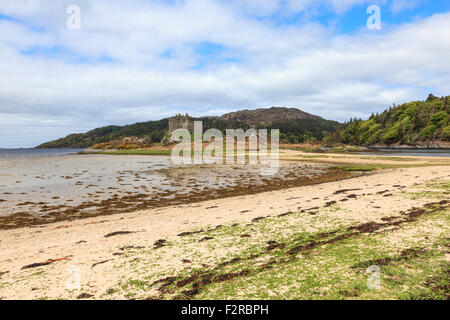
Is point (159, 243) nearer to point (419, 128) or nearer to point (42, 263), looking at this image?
point (42, 263)

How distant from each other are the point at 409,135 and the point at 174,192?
196 metres

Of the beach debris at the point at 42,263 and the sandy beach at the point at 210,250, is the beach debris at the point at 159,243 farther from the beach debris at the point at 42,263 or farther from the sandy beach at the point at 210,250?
the beach debris at the point at 42,263

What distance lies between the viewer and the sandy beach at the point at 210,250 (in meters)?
5.84

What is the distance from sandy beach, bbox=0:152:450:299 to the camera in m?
5.84

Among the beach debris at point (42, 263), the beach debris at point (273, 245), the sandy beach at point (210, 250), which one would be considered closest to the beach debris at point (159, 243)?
the sandy beach at point (210, 250)

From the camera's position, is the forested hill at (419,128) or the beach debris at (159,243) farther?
the forested hill at (419,128)


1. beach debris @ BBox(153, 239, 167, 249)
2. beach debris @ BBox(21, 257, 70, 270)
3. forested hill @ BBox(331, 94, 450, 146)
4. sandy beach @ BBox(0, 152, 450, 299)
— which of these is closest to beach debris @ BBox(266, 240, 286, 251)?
sandy beach @ BBox(0, 152, 450, 299)

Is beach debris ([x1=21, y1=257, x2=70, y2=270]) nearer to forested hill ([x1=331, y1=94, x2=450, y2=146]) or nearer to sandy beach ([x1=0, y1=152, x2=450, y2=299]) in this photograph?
sandy beach ([x1=0, y1=152, x2=450, y2=299])

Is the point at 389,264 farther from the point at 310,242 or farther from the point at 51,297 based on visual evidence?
the point at 51,297

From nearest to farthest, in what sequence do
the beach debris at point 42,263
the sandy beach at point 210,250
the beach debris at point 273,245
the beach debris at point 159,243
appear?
the sandy beach at point 210,250 → the beach debris at point 273,245 → the beach debris at point 42,263 → the beach debris at point 159,243

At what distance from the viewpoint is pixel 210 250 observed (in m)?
8.23

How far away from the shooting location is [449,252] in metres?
6.29

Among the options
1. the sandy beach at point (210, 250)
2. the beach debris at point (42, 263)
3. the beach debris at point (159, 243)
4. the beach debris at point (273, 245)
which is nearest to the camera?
the sandy beach at point (210, 250)
